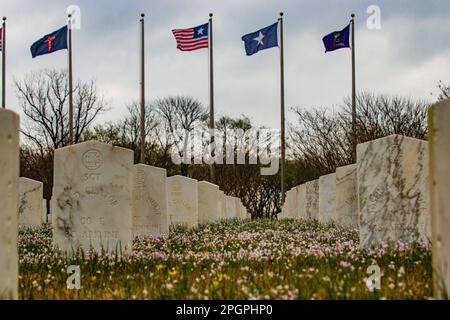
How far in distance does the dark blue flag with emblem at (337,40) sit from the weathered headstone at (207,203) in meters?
10.6

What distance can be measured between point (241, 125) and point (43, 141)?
15.4 metres

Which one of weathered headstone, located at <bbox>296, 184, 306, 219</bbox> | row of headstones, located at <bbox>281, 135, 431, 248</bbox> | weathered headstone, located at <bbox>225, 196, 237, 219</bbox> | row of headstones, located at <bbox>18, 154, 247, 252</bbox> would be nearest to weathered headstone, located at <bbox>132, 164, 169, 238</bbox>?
row of headstones, located at <bbox>18, 154, 247, 252</bbox>

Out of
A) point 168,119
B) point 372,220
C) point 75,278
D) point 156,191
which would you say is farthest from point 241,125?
point 75,278

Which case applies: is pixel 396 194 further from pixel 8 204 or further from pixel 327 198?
pixel 327 198

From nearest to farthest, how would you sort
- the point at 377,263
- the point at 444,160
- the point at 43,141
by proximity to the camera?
1. the point at 444,160
2. the point at 377,263
3. the point at 43,141

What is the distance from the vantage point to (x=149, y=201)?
44.6ft

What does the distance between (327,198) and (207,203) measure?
537cm

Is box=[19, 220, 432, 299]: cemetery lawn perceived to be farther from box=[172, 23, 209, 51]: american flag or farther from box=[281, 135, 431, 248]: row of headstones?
box=[172, 23, 209, 51]: american flag

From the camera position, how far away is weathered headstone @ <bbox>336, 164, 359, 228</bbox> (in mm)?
14859

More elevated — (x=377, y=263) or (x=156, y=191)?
(x=156, y=191)

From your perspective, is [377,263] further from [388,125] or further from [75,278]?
[388,125]

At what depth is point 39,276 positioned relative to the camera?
7.18 meters
